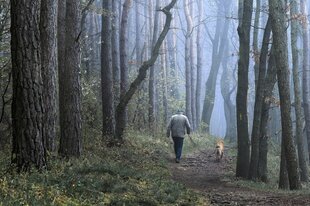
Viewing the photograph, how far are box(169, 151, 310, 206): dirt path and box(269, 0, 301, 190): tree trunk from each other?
1.31 m

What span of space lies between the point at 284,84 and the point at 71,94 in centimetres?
548

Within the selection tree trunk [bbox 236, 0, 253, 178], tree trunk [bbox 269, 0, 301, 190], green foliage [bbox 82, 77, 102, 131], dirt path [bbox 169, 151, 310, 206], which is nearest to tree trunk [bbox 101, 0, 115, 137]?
green foliage [bbox 82, 77, 102, 131]

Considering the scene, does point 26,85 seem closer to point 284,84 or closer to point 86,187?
point 86,187

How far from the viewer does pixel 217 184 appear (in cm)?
1339

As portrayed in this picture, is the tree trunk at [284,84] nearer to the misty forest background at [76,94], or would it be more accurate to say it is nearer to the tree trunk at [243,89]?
the misty forest background at [76,94]

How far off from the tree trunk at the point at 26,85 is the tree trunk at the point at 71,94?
2.98 metres

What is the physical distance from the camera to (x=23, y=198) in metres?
5.95

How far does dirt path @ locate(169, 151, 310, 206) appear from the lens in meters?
9.58

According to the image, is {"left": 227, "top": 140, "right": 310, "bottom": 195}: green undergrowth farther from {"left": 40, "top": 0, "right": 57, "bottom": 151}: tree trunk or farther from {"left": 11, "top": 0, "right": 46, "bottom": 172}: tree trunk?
{"left": 11, "top": 0, "right": 46, "bottom": 172}: tree trunk

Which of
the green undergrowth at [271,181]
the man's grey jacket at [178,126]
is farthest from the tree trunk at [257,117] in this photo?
the man's grey jacket at [178,126]

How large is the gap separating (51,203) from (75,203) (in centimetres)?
40

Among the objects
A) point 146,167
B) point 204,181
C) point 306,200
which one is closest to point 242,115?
point 204,181

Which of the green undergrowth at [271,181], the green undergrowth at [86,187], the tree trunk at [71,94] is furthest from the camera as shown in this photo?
the green undergrowth at [271,181]

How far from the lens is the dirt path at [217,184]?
9.58 metres
